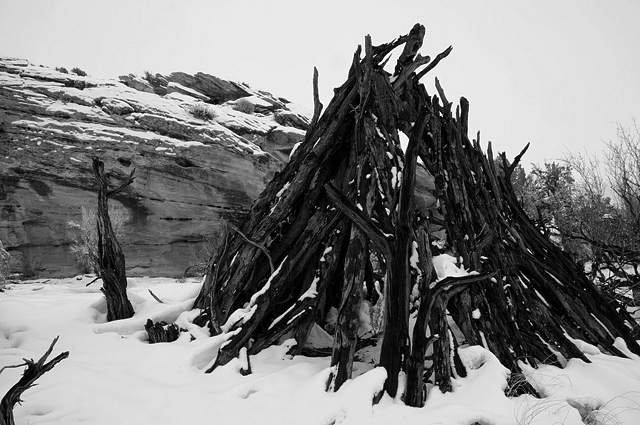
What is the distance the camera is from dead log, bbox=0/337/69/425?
1359mm

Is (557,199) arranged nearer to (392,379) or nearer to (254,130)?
(254,130)

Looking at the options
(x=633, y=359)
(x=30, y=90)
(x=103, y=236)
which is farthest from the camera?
(x=30, y=90)

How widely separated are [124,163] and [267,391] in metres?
12.4

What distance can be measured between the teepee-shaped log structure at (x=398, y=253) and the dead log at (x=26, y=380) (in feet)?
3.64

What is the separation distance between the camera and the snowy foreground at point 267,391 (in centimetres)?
174

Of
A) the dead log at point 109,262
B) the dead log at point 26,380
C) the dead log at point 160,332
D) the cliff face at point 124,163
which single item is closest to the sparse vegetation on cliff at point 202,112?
the cliff face at point 124,163

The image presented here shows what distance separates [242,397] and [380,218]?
53.8 inches

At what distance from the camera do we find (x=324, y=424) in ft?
5.69

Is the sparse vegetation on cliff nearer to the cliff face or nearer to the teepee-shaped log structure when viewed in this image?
the cliff face

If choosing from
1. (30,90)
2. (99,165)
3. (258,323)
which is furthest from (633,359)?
(30,90)

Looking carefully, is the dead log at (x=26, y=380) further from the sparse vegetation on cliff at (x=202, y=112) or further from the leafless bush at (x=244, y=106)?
the leafless bush at (x=244, y=106)

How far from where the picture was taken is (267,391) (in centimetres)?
204

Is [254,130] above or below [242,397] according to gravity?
above

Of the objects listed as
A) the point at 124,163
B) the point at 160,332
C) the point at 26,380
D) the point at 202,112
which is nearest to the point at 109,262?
the point at 160,332
